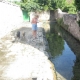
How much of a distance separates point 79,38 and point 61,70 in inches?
263

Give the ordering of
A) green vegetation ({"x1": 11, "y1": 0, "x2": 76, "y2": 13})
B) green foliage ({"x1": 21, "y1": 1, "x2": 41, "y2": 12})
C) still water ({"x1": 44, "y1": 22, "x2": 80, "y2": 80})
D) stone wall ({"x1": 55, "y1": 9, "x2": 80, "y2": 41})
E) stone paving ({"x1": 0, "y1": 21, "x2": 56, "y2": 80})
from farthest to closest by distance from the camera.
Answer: green vegetation ({"x1": 11, "y1": 0, "x2": 76, "y2": 13})
green foliage ({"x1": 21, "y1": 1, "x2": 41, "y2": 12})
stone wall ({"x1": 55, "y1": 9, "x2": 80, "y2": 41})
still water ({"x1": 44, "y1": 22, "x2": 80, "y2": 80})
stone paving ({"x1": 0, "y1": 21, "x2": 56, "y2": 80})

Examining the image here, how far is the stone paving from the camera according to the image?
28.6 feet

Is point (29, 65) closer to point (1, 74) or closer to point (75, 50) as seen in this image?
point (1, 74)

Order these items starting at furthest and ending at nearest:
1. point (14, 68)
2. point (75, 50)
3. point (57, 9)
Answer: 1. point (57, 9)
2. point (75, 50)
3. point (14, 68)

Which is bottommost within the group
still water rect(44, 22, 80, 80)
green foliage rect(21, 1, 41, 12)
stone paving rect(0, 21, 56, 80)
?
still water rect(44, 22, 80, 80)

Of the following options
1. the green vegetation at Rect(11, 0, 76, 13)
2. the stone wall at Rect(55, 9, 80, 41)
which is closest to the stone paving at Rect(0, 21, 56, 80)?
the stone wall at Rect(55, 9, 80, 41)

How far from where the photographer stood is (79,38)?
1633 cm

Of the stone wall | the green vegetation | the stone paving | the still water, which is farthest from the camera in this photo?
the green vegetation

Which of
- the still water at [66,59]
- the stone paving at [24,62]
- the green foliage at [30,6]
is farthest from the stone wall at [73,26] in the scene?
the green foliage at [30,6]

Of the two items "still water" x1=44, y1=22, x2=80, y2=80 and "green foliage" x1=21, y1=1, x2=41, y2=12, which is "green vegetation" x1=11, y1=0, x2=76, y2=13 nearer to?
"green foliage" x1=21, y1=1, x2=41, y2=12

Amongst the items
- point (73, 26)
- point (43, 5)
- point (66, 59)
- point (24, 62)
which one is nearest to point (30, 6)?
point (43, 5)

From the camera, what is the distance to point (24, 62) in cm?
1048

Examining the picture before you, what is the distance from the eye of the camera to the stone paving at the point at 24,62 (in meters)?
8.70

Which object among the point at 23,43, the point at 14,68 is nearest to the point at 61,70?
the point at 14,68
